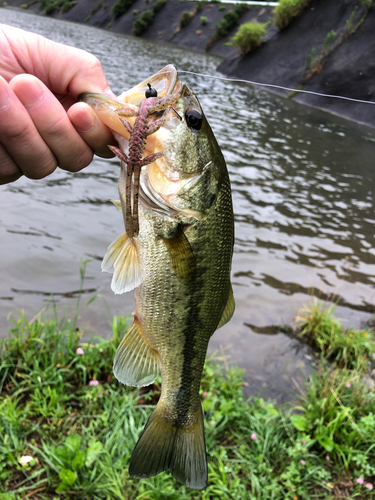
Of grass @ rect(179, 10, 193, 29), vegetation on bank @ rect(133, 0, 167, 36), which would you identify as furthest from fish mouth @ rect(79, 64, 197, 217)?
vegetation on bank @ rect(133, 0, 167, 36)

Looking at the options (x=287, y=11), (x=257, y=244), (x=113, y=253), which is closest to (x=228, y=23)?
(x=287, y=11)

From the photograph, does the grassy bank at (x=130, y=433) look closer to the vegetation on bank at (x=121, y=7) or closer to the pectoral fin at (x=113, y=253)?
Result: the pectoral fin at (x=113, y=253)

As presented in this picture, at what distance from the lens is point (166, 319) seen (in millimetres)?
1807

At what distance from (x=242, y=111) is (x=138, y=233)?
17.4 m

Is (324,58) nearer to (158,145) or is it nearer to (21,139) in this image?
(158,145)

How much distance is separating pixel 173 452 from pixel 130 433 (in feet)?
4.95

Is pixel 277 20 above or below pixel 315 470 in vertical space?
above

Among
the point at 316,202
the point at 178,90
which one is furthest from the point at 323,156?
the point at 178,90

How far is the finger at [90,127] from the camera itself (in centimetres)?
169

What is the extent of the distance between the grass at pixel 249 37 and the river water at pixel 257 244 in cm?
1775

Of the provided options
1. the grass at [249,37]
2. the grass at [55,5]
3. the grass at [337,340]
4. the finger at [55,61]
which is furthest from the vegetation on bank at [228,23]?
the finger at [55,61]

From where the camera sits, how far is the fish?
5.40 ft

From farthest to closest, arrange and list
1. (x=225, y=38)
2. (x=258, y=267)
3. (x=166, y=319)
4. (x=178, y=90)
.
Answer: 1. (x=225, y=38)
2. (x=258, y=267)
3. (x=166, y=319)
4. (x=178, y=90)

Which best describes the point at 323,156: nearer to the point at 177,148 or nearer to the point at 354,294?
the point at 354,294
